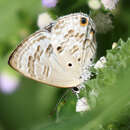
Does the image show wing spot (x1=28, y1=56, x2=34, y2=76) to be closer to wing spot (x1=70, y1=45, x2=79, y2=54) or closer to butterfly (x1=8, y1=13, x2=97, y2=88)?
butterfly (x1=8, y1=13, x2=97, y2=88)

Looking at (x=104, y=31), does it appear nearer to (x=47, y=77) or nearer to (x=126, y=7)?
(x=126, y=7)

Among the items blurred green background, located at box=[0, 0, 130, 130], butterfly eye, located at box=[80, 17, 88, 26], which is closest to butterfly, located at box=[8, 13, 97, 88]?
butterfly eye, located at box=[80, 17, 88, 26]

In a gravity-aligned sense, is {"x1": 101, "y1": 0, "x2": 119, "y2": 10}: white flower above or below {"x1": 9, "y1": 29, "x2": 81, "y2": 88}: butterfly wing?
above

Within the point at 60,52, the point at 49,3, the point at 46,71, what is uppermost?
the point at 49,3

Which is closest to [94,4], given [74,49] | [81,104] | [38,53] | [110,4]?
[110,4]

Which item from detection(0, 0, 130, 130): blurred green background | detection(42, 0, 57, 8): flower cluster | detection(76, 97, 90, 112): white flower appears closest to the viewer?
detection(76, 97, 90, 112): white flower

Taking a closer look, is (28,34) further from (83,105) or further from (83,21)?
(83,105)
